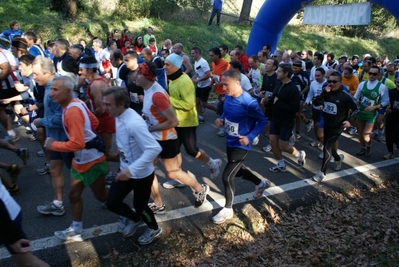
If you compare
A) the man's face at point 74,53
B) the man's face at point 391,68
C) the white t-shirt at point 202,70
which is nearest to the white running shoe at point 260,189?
the white t-shirt at point 202,70

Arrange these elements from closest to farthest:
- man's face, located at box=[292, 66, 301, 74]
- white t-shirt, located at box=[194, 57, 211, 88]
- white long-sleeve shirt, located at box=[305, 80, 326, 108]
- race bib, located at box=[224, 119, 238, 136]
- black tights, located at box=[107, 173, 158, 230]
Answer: black tights, located at box=[107, 173, 158, 230] < race bib, located at box=[224, 119, 238, 136] < man's face, located at box=[292, 66, 301, 74] < white long-sleeve shirt, located at box=[305, 80, 326, 108] < white t-shirt, located at box=[194, 57, 211, 88]

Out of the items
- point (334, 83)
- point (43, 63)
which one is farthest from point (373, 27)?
point (43, 63)

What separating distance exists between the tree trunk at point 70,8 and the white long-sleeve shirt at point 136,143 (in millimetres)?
14833

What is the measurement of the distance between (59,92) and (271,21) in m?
9.58

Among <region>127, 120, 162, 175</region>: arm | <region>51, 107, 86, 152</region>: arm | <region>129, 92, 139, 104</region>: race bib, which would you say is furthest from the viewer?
<region>129, 92, 139, 104</region>: race bib

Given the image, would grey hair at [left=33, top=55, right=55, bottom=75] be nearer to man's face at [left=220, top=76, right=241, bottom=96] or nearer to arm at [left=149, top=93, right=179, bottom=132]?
arm at [left=149, top=93, right=179, bottom=132]

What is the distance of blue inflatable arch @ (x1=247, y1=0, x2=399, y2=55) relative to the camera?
10594mm

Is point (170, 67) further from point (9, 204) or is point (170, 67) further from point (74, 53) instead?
point (74, 53)

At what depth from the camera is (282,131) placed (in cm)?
535

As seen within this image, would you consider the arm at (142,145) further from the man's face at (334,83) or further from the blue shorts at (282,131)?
the man's face at (334,83)

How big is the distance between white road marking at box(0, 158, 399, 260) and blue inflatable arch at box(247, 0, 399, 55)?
6.17 m

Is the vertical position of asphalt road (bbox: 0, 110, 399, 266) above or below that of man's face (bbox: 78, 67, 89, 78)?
below

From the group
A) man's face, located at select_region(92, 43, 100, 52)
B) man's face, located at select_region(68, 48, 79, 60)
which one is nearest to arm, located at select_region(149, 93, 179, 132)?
man's face, located at select_region(68, 48, 79, 60)

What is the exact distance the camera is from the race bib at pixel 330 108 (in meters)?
5.24
